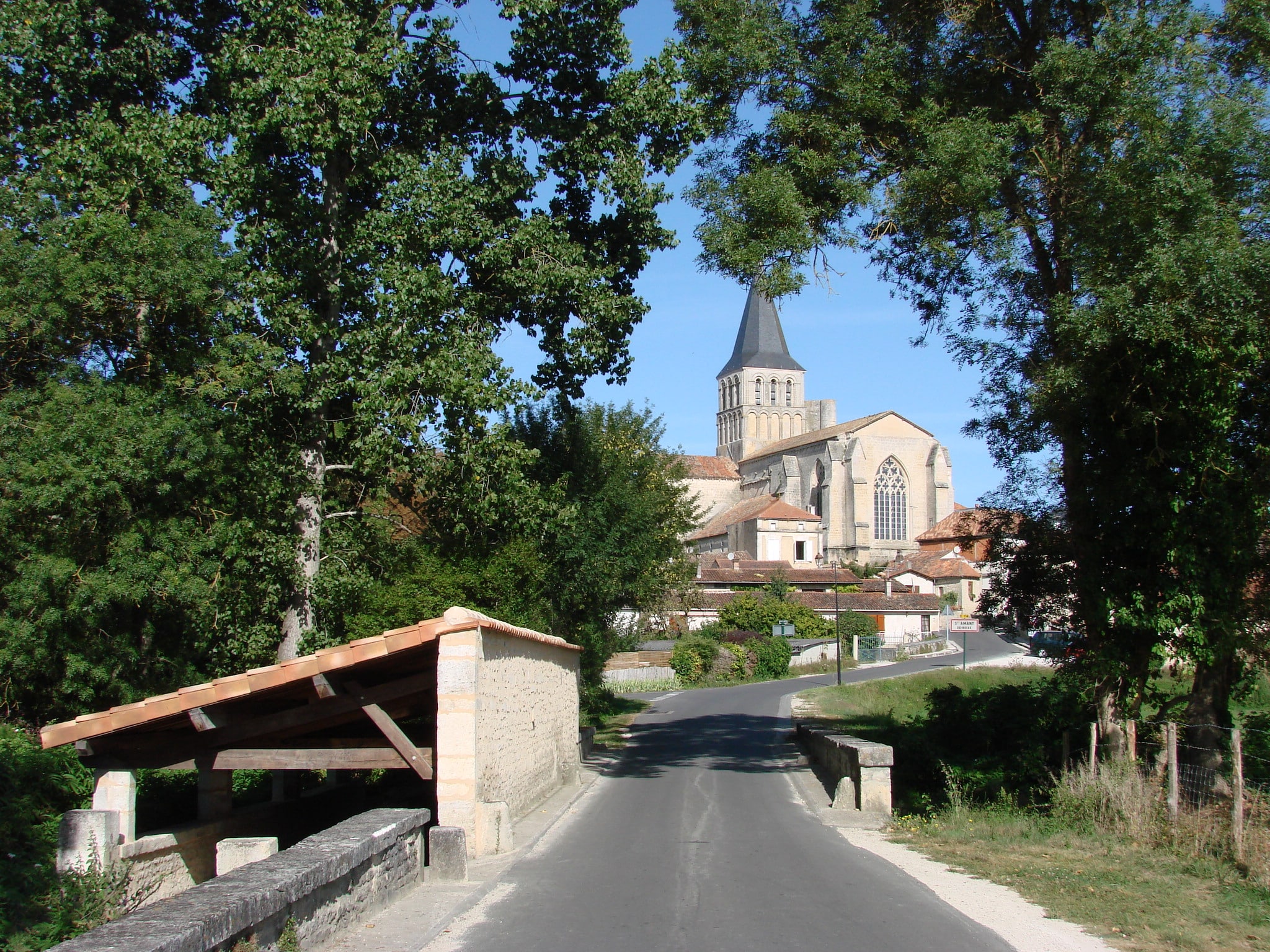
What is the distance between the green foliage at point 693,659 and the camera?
156ft

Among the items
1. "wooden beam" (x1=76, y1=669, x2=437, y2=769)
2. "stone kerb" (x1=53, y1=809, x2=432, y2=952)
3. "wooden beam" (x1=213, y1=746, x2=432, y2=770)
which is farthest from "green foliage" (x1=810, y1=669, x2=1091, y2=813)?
"stone kerb" (x1=53, y1=809, x2=432, y2=952)

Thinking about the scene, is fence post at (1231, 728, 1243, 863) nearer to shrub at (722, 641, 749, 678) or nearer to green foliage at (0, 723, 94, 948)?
green foliage at (0, 723, 94, 948)

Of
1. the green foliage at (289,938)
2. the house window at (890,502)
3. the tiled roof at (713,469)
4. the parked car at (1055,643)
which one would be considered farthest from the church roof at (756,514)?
the green foliage at (289,938)

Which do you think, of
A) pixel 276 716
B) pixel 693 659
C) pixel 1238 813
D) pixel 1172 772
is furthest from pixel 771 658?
pixel 276 716

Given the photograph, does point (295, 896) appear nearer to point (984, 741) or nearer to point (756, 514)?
point (984, 741)

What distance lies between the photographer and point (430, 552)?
16969mm

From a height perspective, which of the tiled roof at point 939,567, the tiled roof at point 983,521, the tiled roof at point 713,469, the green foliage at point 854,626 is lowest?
the green foliage at point 854,626

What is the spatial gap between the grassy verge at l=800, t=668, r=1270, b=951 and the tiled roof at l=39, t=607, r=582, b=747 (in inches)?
214

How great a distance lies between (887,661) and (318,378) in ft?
148

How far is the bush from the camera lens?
162 ft

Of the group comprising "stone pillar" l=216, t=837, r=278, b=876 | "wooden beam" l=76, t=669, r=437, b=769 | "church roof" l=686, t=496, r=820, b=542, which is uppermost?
"church roof" l=686, t=496, r=820, b=542

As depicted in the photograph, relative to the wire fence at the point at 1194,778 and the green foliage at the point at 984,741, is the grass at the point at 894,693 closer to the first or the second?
the green foliage at the point at 984,741

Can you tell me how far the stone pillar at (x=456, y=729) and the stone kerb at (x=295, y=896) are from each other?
0.67m

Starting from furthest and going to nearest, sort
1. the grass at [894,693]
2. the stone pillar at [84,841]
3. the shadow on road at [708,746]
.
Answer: the grass at [894,693] → the shadow on road at [708,746] → the stone pillar at [84,841]
